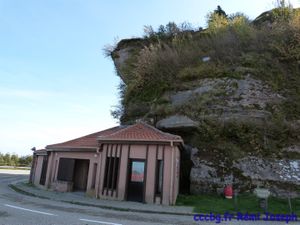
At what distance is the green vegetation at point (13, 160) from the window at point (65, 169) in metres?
40.2

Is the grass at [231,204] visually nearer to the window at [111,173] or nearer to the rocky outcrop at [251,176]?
the rocky outcrop at [251,176]

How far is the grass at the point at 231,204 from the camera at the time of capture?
1152 centimetres

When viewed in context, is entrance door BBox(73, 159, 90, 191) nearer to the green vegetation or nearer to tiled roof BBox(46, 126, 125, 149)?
tiled roof BBox(46, 126, 125, 149)

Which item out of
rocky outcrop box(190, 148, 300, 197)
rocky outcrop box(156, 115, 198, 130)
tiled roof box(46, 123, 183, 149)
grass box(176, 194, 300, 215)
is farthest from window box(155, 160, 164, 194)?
rocky outcrop box(156, 115, 198, 130)

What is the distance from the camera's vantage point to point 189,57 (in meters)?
22.9

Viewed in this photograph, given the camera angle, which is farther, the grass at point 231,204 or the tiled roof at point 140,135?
the tiled roof at point 140,135

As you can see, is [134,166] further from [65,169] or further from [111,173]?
[65,169]

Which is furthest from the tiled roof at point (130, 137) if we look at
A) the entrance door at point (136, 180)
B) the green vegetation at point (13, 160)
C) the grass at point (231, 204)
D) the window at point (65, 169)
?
the green vegetation at point (13, 160)

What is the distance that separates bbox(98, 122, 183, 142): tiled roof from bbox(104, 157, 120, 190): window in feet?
3.83

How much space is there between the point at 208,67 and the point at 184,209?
1172cm

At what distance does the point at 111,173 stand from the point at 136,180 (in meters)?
1.41

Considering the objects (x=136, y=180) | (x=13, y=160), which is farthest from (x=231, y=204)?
(x=13, y=160)

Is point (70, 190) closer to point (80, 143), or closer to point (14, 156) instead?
point (80, 143)

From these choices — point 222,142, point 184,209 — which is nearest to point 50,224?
point 184,209
